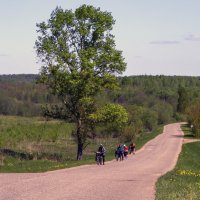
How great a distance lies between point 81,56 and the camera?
39625mm

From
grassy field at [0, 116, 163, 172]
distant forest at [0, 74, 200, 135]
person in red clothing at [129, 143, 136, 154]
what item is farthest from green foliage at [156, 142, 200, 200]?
distant forest at [0, 74, 200, 135]

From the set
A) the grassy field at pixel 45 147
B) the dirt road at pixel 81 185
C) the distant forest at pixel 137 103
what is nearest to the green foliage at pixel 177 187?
the dirt road at pixel 81 185

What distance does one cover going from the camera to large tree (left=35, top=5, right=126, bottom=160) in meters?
39.8

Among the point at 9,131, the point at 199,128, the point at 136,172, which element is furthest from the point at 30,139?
the point at 136,172

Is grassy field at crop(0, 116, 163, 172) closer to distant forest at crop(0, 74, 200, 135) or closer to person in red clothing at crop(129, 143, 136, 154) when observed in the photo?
person in red clothing at crop(129, 143, 136, 154)

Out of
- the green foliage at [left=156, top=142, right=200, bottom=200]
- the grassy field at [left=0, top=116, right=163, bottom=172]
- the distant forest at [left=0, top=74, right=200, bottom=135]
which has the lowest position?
the grassy field at [left=0, top=116, right=163, bottom=172]

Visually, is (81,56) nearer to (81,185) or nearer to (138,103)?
(81,185)

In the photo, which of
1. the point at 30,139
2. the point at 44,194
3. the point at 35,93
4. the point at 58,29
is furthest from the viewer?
the point at 35,93

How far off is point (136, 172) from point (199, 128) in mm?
46029

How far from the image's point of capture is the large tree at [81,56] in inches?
1566

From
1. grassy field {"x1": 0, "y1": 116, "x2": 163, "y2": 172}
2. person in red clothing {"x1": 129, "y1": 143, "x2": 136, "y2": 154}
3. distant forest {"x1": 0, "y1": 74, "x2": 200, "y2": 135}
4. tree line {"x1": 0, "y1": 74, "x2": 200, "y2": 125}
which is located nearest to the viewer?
grassy field {"x1": 0, "y1": 116, "x2": 163, "y2": 172}

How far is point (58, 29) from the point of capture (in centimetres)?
4025

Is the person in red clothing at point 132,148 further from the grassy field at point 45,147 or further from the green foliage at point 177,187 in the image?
the green foliage at point 177,187

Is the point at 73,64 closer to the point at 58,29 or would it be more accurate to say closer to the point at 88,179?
the point at 58,29
